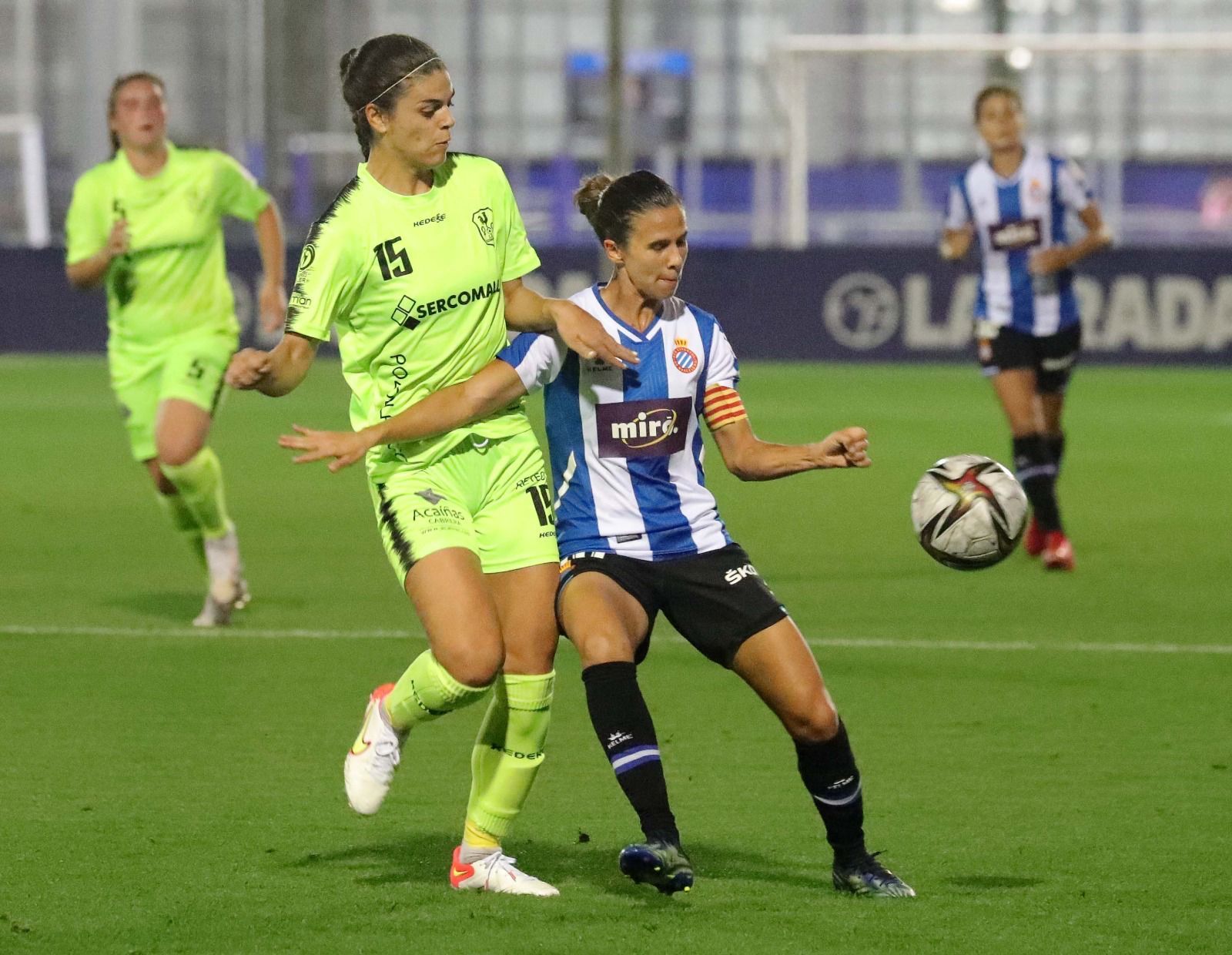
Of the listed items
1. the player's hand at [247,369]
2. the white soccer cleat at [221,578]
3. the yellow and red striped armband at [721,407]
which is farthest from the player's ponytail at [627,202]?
the white soccer cleat at [221,578]

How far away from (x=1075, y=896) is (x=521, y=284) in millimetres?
2098

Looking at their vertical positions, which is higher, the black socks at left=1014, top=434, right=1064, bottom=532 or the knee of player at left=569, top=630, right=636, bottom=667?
the knee of player at left=569, top=630, right=636, bottom=667

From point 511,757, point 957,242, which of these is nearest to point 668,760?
point 511,757

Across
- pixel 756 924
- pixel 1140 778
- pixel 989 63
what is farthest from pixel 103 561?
pixel 989 63

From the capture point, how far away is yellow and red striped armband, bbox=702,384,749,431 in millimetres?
5586

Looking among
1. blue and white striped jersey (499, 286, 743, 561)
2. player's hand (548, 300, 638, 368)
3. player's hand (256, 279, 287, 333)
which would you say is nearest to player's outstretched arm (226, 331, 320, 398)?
blue and white striped jersey (499, 286, 743, 561)

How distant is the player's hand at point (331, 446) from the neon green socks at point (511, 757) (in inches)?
26.3

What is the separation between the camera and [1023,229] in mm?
11641

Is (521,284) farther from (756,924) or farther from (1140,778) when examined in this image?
(1140,778)

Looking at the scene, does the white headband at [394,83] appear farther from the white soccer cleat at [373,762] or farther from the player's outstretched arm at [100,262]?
the player's outstretched arm at [100,262]

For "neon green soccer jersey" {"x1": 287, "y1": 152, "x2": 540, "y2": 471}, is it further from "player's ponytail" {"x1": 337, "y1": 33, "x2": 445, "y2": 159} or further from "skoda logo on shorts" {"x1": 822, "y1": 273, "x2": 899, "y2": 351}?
"skoda logo on shorts" {"x1": 822, "y1": 273, "x2": 899, "y2": 351}

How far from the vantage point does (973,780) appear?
6.61 meters

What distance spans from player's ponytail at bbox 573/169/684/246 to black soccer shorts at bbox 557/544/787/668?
791 mm

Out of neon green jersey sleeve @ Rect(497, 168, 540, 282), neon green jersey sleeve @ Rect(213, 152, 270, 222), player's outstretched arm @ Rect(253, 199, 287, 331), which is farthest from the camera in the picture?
neon green jersey sleeve @ Rect(213, 152, 270, 222)
